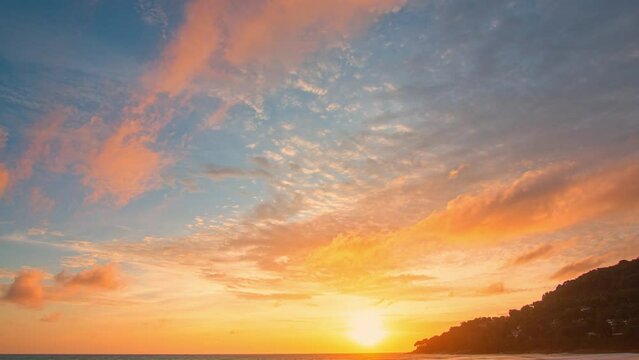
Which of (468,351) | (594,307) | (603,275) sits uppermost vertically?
(603,275)

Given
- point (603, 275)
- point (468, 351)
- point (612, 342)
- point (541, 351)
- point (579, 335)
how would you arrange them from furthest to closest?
1. point (468, 351)
2. point (603, 275)
3. point (541, 351)
4. point (579, 335)
5. point (612, 342)

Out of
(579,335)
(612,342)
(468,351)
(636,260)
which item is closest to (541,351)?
(579,335)

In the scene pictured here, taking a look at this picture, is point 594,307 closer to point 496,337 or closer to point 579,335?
point 579,335

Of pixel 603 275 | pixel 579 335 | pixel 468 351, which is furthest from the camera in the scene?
pixel 468 351

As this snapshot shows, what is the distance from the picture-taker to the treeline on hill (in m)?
137

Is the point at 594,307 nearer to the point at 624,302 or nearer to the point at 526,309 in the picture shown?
the point at 624,302

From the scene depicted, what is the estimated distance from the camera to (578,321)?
14750cm

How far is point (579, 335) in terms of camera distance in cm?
14538

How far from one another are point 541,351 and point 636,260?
59784 millimetres

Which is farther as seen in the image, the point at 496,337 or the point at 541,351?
the point at 496,337

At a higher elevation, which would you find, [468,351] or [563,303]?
[563,303]

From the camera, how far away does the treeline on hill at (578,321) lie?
13662cm

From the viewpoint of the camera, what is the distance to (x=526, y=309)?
183000mm

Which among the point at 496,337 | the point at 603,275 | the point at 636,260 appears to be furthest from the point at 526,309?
the point at 636,260
